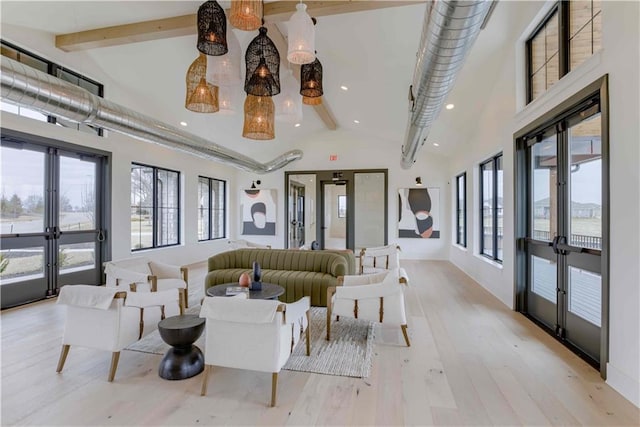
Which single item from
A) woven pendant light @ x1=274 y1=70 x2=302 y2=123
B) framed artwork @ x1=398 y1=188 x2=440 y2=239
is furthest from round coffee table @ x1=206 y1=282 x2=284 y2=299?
framed artwork @ x1=398 y1=188 x2=440 y2=239

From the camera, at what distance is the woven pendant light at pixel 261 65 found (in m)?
3.35

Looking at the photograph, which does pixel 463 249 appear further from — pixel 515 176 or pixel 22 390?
pixel 22 390

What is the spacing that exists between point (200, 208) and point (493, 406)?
830 cm

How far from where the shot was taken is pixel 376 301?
331 centimetres

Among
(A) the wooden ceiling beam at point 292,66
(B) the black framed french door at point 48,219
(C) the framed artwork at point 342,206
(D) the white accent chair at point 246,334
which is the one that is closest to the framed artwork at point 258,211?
(C) the framed artwork at point 342,206

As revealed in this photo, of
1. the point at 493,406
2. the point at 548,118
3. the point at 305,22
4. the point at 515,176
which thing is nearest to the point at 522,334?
the point at 493,406

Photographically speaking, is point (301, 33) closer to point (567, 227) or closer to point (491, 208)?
point (567, 227)

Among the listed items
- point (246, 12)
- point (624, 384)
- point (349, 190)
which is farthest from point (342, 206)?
point (624, 384)

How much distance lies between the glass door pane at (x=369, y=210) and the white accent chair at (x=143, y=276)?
600cm

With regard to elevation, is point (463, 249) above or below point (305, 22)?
below

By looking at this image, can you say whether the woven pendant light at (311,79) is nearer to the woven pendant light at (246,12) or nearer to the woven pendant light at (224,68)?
the woven pendant light at (224,68)

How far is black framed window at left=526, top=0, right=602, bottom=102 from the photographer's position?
2.93m

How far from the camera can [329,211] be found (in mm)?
10172

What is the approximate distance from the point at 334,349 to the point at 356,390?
29.5 inches
